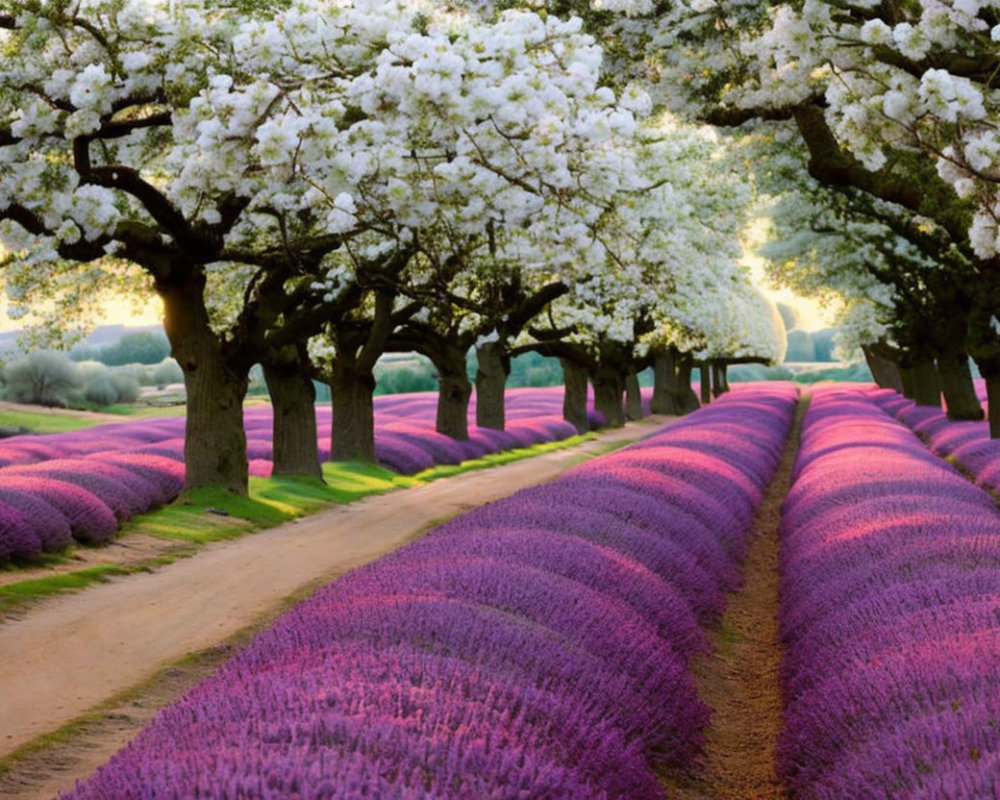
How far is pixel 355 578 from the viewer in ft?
23.4

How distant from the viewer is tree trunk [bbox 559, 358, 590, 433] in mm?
42656

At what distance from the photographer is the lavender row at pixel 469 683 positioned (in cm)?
335

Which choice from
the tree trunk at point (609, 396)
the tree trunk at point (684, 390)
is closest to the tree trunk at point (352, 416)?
the tree trunk at point (609, 396)

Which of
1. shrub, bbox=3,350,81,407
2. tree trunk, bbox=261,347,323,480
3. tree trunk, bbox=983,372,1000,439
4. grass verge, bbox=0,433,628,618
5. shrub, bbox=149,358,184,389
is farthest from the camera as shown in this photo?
shrub, bbox=149,358,184,389

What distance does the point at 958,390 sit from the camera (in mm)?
31250

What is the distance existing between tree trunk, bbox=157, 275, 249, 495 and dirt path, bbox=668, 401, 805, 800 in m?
8.96

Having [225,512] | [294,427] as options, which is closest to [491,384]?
[294,427]

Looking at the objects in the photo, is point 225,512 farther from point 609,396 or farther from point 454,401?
point 609,396

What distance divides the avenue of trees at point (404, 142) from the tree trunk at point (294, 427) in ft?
0.15

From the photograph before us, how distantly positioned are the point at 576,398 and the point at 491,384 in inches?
356

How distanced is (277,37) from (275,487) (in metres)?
11.8

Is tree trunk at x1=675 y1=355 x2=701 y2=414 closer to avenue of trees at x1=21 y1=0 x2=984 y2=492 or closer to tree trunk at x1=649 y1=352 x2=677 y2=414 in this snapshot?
tree trunk at x1=649 y1=352 x2=677 y2=414

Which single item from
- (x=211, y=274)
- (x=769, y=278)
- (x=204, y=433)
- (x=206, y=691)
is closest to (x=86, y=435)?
(x=211, y=274)

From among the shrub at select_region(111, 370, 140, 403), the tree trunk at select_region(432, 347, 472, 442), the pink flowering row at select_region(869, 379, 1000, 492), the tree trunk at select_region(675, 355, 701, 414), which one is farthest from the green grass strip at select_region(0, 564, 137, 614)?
the shrub at select_region(111, 370, 140, 403)
